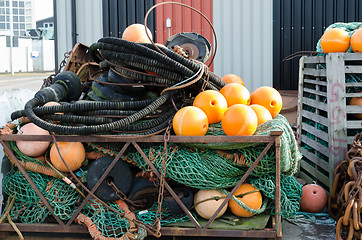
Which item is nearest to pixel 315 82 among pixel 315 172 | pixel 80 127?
pixel 315 172

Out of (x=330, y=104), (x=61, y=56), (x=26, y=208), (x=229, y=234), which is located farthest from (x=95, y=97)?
(x=61, y=56)

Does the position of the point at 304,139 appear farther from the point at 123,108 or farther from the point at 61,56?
the point at 61,56

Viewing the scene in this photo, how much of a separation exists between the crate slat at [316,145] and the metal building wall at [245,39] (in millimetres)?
2714

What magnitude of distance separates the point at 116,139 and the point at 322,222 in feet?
7.02

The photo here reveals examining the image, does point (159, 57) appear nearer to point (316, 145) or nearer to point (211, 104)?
point (211, 104)

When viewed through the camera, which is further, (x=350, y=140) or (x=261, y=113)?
(x=350, y=140)

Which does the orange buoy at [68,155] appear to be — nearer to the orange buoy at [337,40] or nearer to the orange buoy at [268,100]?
the orange buoy at [268,100]

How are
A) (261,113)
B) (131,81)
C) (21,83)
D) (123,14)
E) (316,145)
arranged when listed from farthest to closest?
(21,83) < (123,14) < (316,145) < (131,81) < (261,113)

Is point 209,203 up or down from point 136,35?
down

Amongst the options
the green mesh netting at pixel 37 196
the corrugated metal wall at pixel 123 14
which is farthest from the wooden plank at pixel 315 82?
the corrugated metal wall at pixel 123 14

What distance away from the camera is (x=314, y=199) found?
436 centimetres

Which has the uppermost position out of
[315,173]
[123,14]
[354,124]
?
[123,14]

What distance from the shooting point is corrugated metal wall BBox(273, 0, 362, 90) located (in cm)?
771

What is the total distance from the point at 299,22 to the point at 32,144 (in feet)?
18.4
